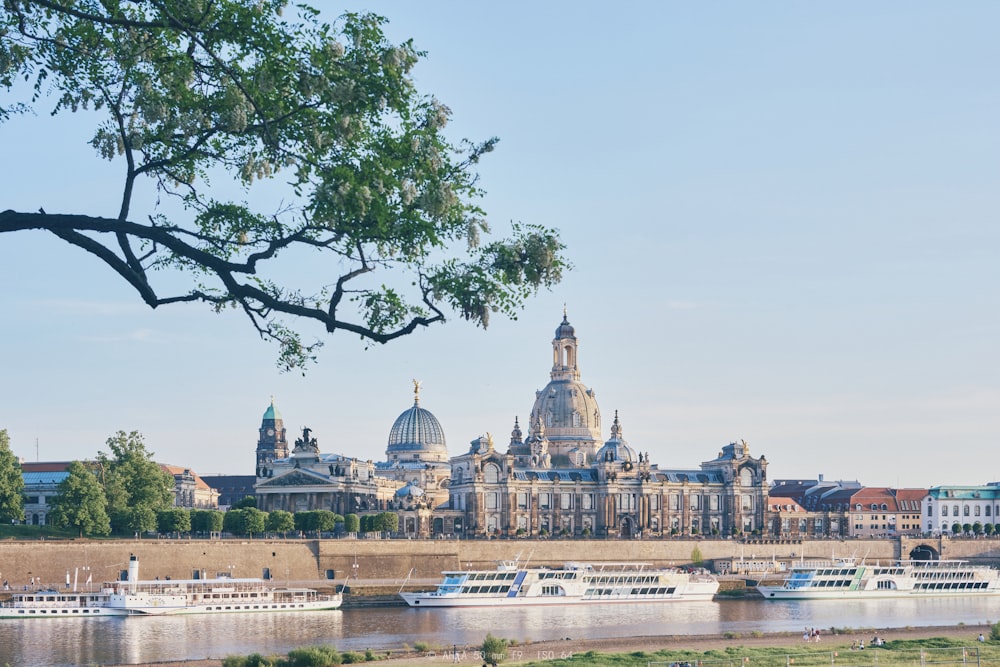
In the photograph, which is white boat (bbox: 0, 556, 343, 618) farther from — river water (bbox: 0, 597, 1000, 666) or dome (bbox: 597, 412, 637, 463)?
dome (bbox: 597, 412, 637, 463)

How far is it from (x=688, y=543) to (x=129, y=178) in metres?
111

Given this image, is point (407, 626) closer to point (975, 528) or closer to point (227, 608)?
point (227, 608)

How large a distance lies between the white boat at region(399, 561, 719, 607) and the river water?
1.76 meters

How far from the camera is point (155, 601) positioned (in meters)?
78.1

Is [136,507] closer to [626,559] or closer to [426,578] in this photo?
[426,578]

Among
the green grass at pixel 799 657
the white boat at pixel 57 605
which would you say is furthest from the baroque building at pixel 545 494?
the green grass at pixel 799 657

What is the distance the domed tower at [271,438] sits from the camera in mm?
171500

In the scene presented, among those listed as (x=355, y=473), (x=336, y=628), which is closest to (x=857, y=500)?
(x=355, y=473)

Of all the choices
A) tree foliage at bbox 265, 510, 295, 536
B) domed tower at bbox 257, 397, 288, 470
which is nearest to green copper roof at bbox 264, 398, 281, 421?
domed tower at bbox 257, 397, 288, 470

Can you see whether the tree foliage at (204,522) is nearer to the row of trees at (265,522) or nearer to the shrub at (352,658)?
the row of trees at (265,522)

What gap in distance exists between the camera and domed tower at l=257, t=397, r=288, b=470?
563ft

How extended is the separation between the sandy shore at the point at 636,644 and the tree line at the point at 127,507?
133 feet

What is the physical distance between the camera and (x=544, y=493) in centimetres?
14000

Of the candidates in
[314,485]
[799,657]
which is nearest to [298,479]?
[314,485]
